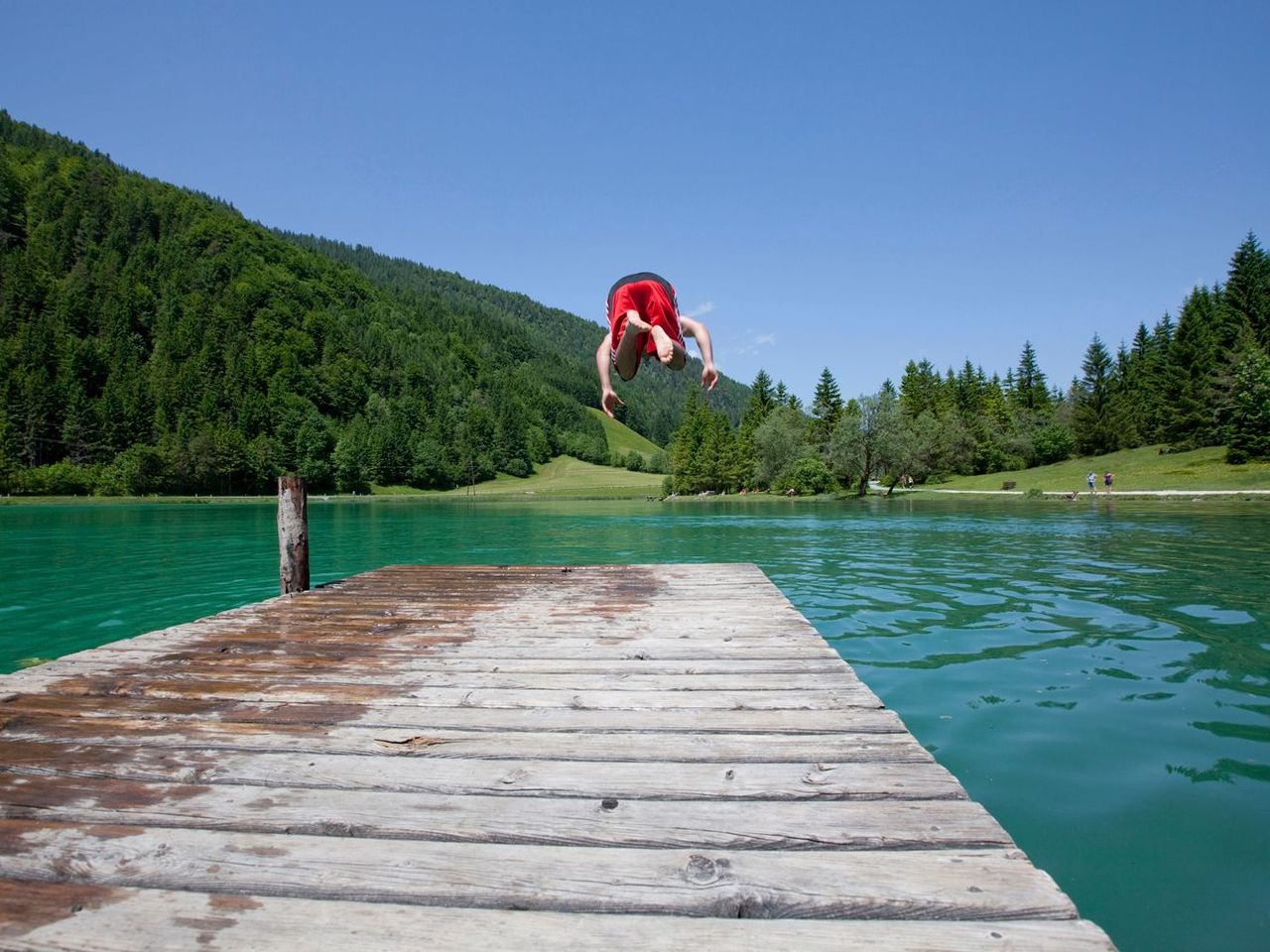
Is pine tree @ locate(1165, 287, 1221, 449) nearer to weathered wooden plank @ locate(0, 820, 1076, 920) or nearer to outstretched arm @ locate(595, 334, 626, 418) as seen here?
outstretched arm @ locate(595, 334, 626, 418)

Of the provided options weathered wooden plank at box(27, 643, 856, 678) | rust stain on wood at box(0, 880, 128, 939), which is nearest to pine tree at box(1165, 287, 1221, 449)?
weathered wooden plank at box(27, 643, 856, 678)

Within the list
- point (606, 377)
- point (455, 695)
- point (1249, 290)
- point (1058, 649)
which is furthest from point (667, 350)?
point (1249, 290)

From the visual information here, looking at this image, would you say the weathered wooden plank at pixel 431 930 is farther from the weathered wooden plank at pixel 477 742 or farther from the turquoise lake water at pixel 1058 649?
the turquoise lake water at pixel 1058 649

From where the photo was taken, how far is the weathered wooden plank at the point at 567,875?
2.21 metres

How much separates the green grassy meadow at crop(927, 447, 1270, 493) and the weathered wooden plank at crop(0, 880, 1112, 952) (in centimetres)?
5657

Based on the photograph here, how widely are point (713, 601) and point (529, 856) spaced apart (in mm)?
5872

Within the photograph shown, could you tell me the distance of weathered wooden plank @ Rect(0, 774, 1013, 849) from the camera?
262 cm

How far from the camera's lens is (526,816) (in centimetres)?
280

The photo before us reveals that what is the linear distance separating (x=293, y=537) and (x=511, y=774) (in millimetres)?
7565

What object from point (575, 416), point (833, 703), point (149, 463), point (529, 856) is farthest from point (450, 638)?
point (575, 416)

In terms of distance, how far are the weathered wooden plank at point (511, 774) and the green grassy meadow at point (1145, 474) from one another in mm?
55739

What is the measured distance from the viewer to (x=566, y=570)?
11.4 meters

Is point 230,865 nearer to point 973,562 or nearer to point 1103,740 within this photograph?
point 1103,740

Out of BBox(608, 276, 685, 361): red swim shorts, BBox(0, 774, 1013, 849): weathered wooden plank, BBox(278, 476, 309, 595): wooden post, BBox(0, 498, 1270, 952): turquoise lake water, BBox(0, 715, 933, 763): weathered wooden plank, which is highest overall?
BBox(608, 276, 685, 361): red swim shorts
